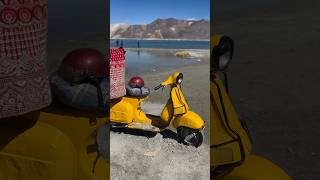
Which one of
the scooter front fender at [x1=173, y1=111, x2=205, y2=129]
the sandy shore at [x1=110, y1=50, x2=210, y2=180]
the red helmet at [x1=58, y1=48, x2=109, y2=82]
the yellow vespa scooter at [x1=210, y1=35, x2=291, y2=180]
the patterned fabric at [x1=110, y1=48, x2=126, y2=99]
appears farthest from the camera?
the scooter front fender at [x1=173, y1=111, x2=205, y2=129]

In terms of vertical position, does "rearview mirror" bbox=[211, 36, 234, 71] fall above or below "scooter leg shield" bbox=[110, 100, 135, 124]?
above

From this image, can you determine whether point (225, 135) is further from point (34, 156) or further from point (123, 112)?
point (123, 112)

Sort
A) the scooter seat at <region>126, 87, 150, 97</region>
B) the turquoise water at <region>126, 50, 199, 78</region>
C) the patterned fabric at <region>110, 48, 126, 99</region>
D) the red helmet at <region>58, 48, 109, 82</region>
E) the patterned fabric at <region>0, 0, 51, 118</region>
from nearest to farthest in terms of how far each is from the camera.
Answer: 1. the patterned fabric at <region>0, 0, 51, 118</region>
2. the red helmet at <region>58, 48, 109, 82</region>
3. the patterned fabric at <region>110, 48, 126, 99</region>
4. the scooter seat at <region>126, 87, 150, 97</region>
5. the turquoise water at <region>126, 50, 199, 78</region>

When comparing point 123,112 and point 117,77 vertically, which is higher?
point 117,77

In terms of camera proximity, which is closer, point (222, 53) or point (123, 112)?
point (222, 53)

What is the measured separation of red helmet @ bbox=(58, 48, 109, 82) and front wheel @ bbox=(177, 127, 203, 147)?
187 cm

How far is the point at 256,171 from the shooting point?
2.65 feet

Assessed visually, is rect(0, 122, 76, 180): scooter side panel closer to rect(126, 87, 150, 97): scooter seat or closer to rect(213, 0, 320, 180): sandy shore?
rect(213, 0, 320, 180): sandy shore

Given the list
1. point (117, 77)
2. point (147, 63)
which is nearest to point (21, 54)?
point (117, 77)

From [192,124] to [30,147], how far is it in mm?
1928

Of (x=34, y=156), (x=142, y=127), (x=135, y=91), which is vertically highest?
(x=34, y=156)

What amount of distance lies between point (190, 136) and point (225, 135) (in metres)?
1.79

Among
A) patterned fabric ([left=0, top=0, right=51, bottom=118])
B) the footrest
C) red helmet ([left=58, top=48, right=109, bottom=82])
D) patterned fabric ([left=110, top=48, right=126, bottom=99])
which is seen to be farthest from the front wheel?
patterned fabric ([left=0, top=0, right=51, bottom=118])

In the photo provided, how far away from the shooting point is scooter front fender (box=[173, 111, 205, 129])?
2.45 m
